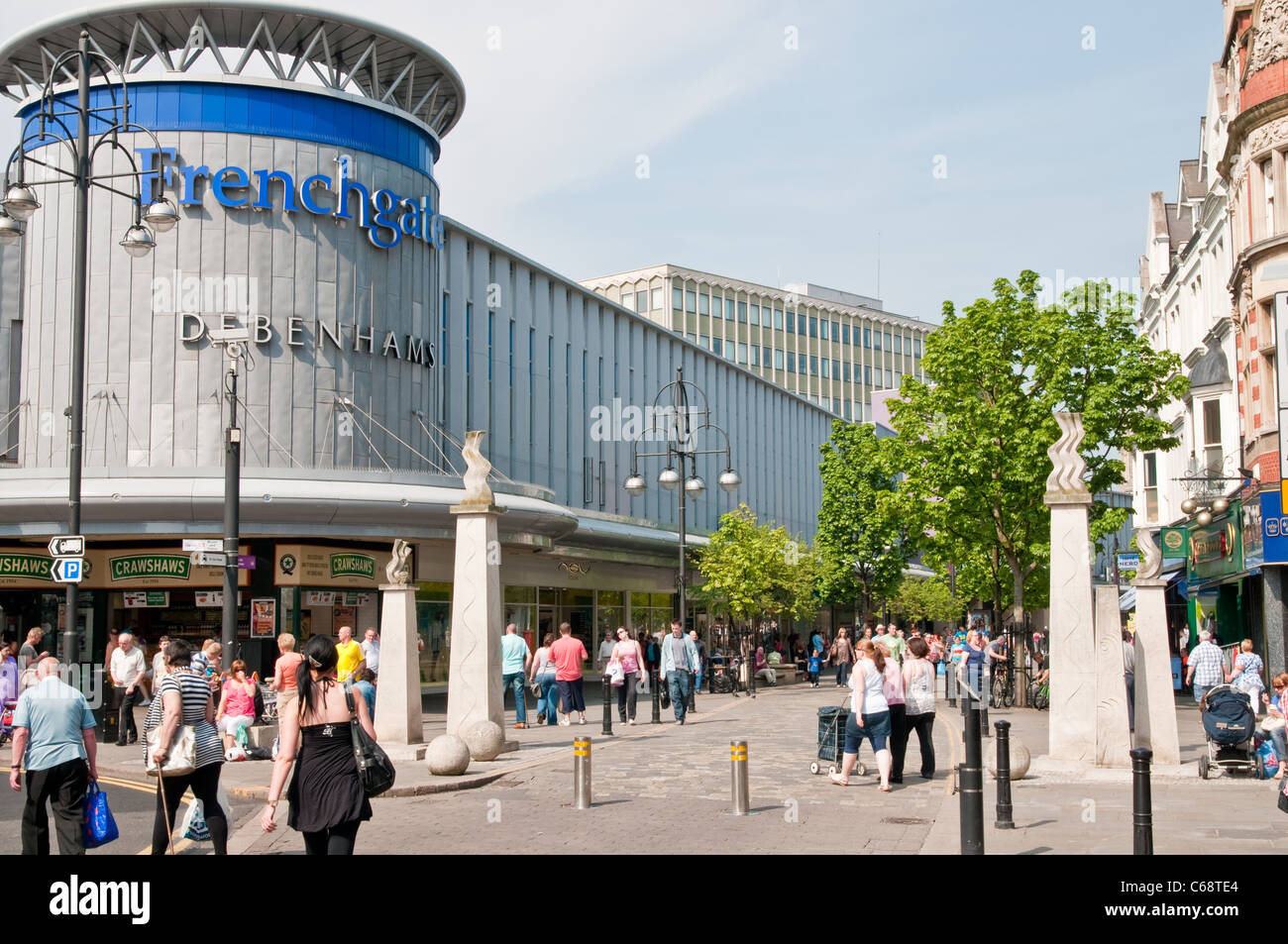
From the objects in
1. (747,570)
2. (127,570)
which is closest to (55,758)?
(127,570)

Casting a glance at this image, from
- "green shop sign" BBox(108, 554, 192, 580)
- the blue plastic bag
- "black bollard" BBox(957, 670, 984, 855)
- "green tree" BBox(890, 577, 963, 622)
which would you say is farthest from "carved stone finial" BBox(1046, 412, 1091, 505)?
"green tree" BBox(890, 577, 963, 622)

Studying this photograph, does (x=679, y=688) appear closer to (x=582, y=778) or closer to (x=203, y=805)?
(x=582, y=778)

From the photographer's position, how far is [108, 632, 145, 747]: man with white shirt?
19734 millimetres

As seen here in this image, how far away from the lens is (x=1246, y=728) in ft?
49.9

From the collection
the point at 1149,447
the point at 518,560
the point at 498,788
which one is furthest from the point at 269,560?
the point at 1149,447

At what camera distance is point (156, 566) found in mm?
28422

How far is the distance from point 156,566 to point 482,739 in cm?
1467

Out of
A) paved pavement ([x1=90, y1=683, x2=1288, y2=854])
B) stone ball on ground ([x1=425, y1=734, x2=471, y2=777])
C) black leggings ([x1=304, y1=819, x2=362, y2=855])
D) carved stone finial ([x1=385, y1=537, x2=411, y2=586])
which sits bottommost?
paved pavement ([x1=90, y1=683, x2=1288, y2=854])

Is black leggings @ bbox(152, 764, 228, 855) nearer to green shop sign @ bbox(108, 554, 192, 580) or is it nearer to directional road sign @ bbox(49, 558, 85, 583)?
directional road sign @ bbox(49, 558, 85, 583)

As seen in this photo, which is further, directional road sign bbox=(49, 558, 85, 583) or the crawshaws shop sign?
the crawshaws shop sign

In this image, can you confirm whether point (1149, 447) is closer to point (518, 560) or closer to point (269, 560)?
point (518, 560)

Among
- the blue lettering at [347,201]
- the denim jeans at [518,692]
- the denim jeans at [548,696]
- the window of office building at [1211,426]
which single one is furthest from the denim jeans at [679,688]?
the window of office building at [1211,426]

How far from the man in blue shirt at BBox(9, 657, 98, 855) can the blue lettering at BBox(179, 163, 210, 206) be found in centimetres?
2128
